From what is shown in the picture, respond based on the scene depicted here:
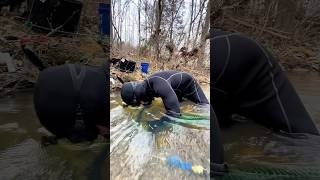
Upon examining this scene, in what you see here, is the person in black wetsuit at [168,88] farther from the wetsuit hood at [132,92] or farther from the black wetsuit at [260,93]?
the black wetsuit at [260,93]

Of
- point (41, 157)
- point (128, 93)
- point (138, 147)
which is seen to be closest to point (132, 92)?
point (128, 93)

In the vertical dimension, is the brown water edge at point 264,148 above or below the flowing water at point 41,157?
above

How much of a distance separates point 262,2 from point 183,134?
186 cm

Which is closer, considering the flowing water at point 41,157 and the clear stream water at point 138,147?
the clear stream water at point 138,147

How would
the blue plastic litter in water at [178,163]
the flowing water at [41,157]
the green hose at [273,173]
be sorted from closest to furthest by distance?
the blue plastic litter in water at [178,163]
the green hose at [273,173]
the flowing water at [41,157]

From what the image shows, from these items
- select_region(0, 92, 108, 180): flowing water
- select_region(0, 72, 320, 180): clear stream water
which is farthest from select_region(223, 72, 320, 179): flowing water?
select_region(0, 92, 108, 180): flowing water

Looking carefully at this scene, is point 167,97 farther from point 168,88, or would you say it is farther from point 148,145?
point 148,145

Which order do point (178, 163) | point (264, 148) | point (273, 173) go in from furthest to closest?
point (264, 148)
point (273, 173)
point (178, 163)

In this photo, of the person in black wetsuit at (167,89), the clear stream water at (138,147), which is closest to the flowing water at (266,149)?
the clear stream water at (138,147)

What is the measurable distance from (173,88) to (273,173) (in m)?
0.90

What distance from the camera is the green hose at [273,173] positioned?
1.74m

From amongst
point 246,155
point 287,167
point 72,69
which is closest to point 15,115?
point 72,69

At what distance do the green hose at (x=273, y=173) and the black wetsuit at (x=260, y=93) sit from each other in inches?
8.6

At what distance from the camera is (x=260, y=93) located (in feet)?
6.56
